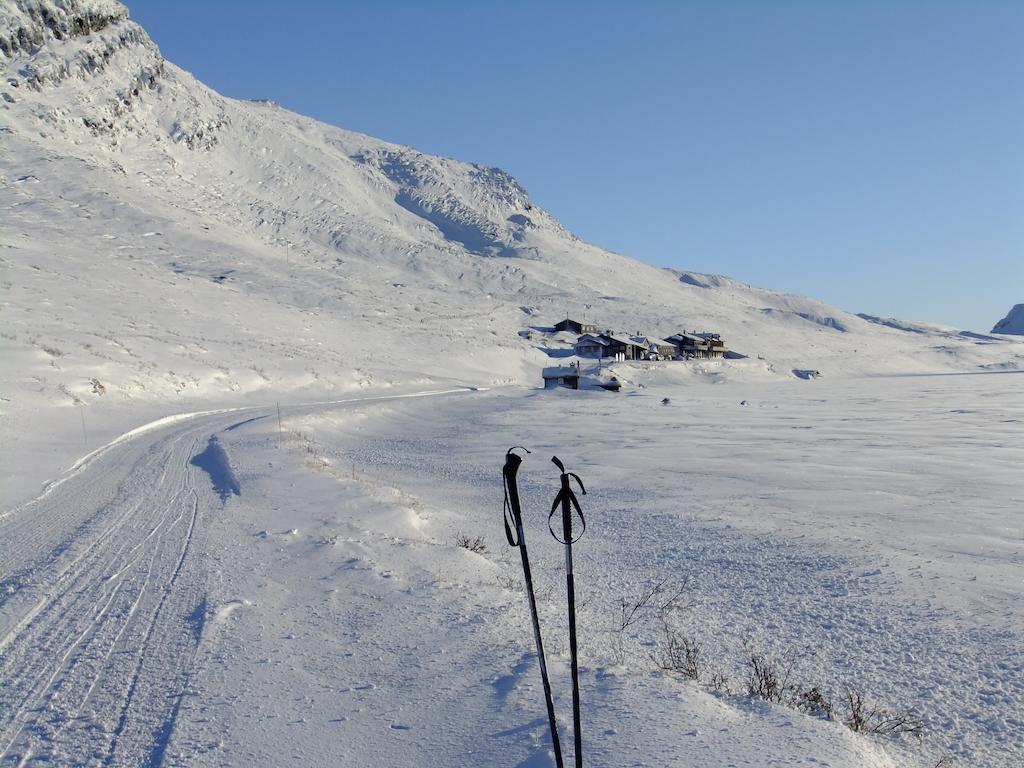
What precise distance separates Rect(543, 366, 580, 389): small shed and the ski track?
4974 cm

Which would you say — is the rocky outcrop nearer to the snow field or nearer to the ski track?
the snow field

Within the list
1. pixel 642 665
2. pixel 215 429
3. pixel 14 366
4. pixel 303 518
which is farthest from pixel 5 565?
pixel 14 366

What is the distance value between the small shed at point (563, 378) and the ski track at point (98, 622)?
49738 millimetres

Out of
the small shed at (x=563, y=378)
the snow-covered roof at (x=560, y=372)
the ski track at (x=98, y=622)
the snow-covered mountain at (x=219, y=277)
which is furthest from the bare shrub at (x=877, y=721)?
the snow-covered roof at (x=560, y=372)

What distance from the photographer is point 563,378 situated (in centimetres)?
6175

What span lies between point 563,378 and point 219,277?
5128cm

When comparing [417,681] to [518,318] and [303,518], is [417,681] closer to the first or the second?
[303,518]

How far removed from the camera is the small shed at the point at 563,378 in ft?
202

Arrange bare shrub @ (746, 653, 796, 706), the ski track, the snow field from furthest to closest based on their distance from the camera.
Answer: the snow field, bare shrub @ (746, 653, 796, 706), the ski track

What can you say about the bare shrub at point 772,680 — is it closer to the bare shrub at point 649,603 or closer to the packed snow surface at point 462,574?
the packed snow surface at point 462,574

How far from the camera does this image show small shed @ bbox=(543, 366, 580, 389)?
61625mm

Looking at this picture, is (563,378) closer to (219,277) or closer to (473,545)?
(473,545)

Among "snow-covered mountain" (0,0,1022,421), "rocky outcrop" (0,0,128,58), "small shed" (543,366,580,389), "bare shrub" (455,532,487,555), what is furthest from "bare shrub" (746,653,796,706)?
"rocky outcrop" (0,0,128,58)

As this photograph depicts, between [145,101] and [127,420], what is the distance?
17130cm
